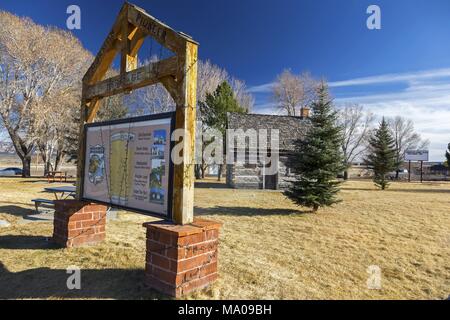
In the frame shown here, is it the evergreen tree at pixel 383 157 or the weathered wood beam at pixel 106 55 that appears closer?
the weathered wood beam at pixel 106 55

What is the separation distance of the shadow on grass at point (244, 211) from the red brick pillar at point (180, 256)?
6432mm

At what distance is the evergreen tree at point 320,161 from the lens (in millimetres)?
11141

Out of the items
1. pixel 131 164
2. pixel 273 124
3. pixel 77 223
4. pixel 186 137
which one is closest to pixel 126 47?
pixel 131 164

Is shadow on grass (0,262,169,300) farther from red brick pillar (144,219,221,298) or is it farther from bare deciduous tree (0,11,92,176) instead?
bare deciduous tree (0,11,92,176)

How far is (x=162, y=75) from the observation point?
13.7 ft

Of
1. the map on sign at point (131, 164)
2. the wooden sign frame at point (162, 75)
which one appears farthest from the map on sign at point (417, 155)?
the map on sign at point (131, 164)

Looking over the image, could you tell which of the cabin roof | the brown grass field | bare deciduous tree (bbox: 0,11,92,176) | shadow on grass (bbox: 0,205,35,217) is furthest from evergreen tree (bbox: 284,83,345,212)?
bare deciduous tree (bbox: 0,11,92,176)

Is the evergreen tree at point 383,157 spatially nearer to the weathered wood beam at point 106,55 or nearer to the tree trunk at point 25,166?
the weathered wood beam at point 106,55

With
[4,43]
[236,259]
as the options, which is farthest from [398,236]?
[4,43]

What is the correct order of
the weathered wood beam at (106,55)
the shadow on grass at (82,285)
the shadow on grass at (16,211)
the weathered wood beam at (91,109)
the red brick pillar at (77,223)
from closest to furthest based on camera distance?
the shadow on grass at (82,285), the weathered wood beam at (106,55), the red brick pillar at (77,223), the weathered wood beam at (91,109), the shadow on grass at (16,211)

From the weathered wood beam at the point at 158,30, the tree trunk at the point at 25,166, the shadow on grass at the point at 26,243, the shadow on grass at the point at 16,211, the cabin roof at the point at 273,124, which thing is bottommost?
A: the shadow on grass at the point at 26,243

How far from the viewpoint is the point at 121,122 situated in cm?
499

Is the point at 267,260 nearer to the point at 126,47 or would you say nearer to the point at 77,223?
the point at 77,223
